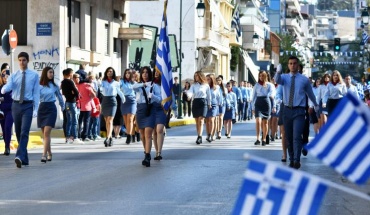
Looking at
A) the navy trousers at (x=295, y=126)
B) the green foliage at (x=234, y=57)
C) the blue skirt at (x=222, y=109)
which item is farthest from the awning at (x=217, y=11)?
the navy trousers at (x=295, y=126)

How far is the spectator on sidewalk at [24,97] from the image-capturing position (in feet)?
56.6

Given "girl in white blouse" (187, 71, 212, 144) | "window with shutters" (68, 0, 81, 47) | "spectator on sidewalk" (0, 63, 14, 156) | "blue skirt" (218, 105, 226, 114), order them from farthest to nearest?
"window with shutters" (68, 0, 81, 47) < "blue skirt" (218, 105, 226, 114) < "girl in white blouse" (187, 71, 212, 144) < "spectator on sidewalk" (0, 63, 14, 156)

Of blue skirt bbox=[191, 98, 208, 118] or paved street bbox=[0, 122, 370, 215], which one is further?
blue skirt bbox=[191, 98, 208, 118]

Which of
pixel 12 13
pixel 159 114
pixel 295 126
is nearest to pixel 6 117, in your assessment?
pixel 159 114

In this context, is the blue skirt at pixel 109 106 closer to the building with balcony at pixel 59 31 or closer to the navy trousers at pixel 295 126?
the building with balcony at pixel 59 31

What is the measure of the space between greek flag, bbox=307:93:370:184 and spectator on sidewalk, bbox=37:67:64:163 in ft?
47.5

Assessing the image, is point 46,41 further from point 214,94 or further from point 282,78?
point 282,78

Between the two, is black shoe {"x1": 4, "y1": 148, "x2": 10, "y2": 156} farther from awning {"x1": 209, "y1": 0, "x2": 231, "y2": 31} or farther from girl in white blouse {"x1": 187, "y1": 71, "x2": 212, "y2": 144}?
awning {"x1": 209, "y1": 0, "x2": 231, "y2": 31}

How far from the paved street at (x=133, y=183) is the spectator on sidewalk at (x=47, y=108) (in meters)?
0.40

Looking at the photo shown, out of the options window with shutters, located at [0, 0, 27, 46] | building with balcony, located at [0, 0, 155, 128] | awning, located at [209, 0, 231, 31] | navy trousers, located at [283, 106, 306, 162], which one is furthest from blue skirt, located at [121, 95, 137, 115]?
awning, located at [209, 0, 231, 31]

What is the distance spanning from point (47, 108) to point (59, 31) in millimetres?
15908

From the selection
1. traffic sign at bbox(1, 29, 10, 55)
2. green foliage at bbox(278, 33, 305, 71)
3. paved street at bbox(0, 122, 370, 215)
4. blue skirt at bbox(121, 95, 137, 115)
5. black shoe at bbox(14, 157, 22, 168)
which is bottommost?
paved street at bbox(0, 122, 370, 215)

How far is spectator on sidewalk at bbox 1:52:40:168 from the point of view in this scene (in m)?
17.2

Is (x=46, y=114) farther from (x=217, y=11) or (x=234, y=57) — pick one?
(x=234, y=57)
